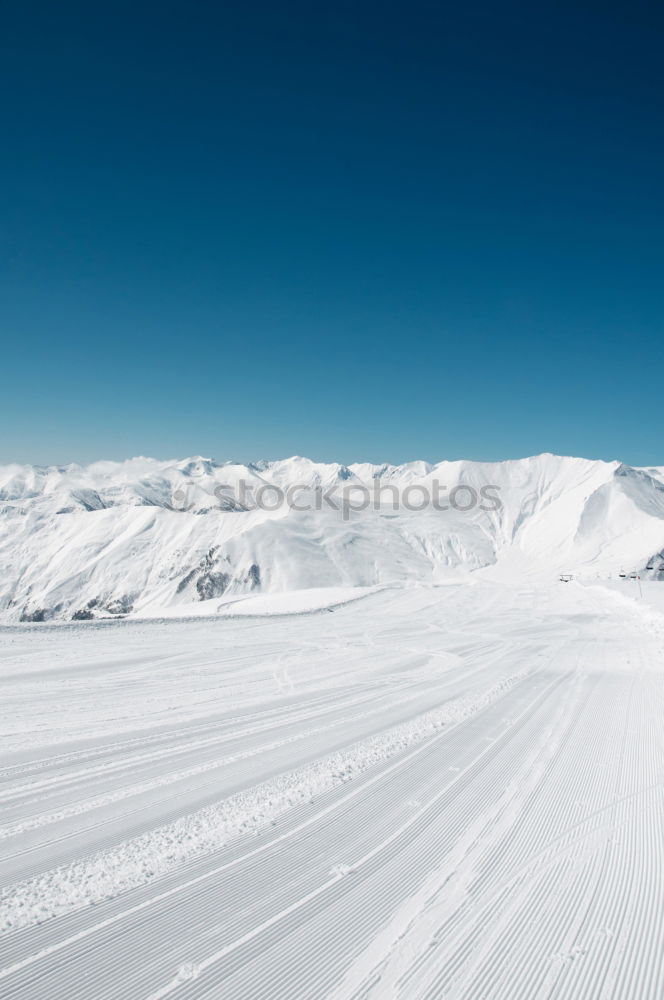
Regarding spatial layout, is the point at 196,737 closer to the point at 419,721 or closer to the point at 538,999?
the point at 419,721

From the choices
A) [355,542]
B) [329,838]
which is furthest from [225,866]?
[355,542]

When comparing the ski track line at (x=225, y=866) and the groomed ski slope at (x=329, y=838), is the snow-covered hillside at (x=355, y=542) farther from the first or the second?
the ski track line at (x=225, y=866)

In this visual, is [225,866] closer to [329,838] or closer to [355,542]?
[329,838]

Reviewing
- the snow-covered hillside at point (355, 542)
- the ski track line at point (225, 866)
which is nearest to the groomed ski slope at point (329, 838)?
the ski track line at point (225, 866)

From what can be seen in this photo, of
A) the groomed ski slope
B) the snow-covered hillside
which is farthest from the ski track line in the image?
the snow-covered hillside

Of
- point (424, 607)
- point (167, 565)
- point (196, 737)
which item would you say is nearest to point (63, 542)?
point (167, 565)

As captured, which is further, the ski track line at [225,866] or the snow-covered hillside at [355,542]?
the snow-covered hillside at [355,542]

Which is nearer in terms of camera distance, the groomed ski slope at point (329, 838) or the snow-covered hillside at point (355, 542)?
the groomed ski slope at point (329, 838)
